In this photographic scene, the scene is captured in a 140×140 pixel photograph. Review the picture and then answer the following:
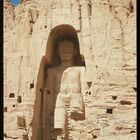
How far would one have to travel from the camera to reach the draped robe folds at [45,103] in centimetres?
1230

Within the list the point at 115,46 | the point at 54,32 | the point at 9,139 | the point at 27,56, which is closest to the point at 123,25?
the point at 115,46

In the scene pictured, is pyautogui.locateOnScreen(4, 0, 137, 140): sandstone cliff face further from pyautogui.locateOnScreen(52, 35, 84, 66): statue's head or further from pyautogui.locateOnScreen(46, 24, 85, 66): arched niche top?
pyautogui.locateOnScreen(52, 35, 84, 66): statue's head

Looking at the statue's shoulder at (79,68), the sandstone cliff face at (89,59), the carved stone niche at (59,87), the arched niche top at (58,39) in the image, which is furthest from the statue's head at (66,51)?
the sandstone cliff face at (89,59)

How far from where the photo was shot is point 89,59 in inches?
479

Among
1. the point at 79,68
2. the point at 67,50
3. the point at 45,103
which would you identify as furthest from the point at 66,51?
the point at 45,103

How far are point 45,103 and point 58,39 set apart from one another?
A: 199 centimetres

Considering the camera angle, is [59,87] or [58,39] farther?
[58,39]

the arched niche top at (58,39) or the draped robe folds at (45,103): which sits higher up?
the arched niche top at (58,39)

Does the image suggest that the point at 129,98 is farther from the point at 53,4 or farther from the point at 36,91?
the point at 53,4

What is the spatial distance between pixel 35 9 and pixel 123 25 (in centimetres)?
266

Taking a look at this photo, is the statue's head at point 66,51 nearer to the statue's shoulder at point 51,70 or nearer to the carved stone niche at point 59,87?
the carved stone niche at point 59,87

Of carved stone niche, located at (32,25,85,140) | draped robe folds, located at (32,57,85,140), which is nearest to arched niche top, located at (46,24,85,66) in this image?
carved stone niche, located at (32,25,85,140)

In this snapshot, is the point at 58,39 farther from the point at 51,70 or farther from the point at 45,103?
the point at 45,103

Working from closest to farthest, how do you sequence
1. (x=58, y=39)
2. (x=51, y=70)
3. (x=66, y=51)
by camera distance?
(x=51, y=70), (x=66, y=51), (x=58, y=39)
